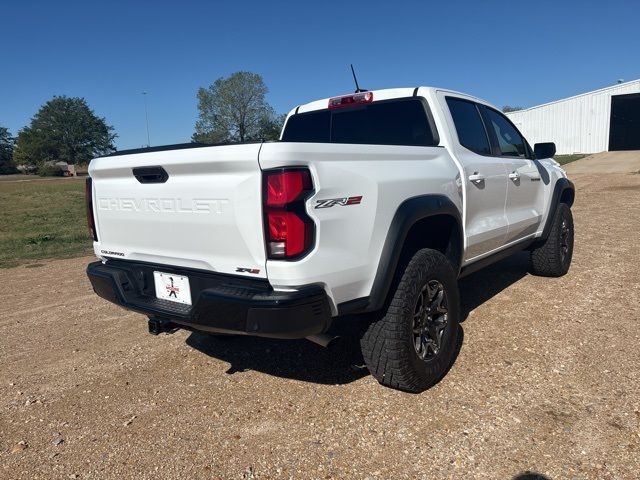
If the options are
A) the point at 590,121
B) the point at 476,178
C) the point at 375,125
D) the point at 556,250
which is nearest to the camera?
the point at 476,178

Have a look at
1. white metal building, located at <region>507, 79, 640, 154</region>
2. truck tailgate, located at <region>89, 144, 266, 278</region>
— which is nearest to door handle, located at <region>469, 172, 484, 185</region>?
truck tailgate, located at <region>89, 144, 266, 278</region>

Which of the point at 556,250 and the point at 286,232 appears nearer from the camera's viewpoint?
the point at 286,232

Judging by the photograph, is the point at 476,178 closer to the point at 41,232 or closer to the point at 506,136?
the point at 506,136

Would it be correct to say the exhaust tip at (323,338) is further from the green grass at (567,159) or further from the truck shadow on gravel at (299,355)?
the green grass at (567,159)

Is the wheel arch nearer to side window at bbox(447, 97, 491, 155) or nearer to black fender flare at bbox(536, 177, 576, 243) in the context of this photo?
black fender flare at bbox(536, 177, 576, 243)

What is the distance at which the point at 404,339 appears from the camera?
9.46 feet

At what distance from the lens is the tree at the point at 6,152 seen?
83.2 metres

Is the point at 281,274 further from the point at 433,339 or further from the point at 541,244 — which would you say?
the point at 541,244

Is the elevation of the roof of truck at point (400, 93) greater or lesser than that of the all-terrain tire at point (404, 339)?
greater

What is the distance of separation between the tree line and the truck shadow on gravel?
5512 cm

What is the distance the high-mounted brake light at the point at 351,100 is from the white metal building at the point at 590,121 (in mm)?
36013

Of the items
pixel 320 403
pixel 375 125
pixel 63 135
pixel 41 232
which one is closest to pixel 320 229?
pixel 320 403

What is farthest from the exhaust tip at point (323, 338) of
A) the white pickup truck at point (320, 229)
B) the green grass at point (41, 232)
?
the green grass at point (41, 232)

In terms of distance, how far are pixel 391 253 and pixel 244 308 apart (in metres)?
0.88
